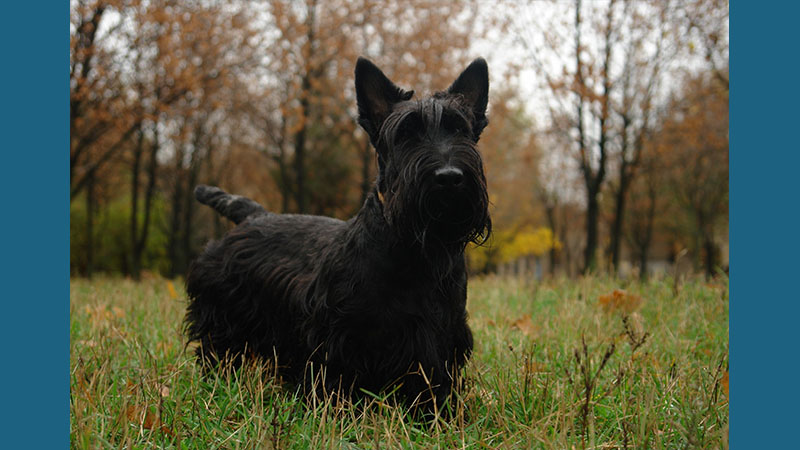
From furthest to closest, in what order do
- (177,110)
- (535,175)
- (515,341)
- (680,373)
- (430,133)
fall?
(535,175)
(177,110)
(515,341)
(680,373)
(430,133)

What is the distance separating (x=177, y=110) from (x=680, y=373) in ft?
43.7

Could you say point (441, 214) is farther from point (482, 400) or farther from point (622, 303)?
point (622, 303)

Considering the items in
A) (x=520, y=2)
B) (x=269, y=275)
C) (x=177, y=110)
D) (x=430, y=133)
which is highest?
(x=520, y=2)

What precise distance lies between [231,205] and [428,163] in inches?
99.8

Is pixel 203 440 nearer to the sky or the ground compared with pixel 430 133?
nearer to the ground

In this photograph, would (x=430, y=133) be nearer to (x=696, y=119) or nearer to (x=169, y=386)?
(x=169, y=386)

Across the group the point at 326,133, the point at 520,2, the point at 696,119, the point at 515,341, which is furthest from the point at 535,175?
the point at 515,341

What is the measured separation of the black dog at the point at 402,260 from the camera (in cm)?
255

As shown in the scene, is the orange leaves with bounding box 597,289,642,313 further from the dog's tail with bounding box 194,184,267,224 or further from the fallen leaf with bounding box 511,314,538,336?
the dog's tail with bounding box 194,184,267,224

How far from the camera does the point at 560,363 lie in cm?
366

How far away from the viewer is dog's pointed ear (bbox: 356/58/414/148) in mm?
2939

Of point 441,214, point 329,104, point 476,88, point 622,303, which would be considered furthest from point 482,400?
point 329,104

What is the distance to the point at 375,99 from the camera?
297cm

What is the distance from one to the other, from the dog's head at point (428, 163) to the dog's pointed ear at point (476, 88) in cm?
4
